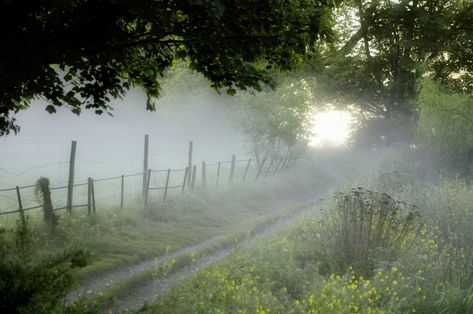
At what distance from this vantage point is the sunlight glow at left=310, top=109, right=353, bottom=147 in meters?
34.5

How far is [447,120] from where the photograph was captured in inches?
834

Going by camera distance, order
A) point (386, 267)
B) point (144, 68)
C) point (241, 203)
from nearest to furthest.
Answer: point (144, 68), point (386, 267), point (241, 203)

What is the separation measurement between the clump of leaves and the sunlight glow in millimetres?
18584

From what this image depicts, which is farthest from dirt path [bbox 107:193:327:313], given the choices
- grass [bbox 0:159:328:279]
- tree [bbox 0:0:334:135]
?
tree [bbox 0:0:334:135]

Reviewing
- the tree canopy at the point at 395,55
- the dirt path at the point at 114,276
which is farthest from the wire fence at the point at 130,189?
the tree canopy at the point at 395,55

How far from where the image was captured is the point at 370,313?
7.62 m

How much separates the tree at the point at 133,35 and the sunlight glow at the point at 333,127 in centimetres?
2473

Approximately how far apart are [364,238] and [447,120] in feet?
40.5

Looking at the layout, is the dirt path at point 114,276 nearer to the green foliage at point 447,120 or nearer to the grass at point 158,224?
the grass at point 158,224

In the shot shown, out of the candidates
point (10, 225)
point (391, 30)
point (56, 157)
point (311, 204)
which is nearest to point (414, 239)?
point (10, 225)

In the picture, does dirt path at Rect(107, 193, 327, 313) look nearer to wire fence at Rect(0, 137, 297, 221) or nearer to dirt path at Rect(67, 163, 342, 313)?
dirt path at Rect(67, 163, 342, 313)

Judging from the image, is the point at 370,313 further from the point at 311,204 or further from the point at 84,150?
the point at 84,150

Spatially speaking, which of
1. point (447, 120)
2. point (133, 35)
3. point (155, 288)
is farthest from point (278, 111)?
point (133, 35)

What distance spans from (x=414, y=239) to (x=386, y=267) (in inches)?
51.8
